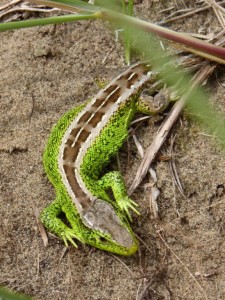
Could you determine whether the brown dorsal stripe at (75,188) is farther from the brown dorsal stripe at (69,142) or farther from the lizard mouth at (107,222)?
the brown dorsal stripe at (69,142)

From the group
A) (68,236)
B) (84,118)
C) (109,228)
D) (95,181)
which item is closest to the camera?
(109,228)

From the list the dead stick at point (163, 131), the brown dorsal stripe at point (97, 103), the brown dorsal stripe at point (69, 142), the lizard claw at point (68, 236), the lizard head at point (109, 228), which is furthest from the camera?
the brown dorsal stripe at point (97, 103)

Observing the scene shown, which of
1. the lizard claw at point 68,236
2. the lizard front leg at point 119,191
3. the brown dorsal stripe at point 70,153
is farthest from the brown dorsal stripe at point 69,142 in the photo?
the lizard claw at point 68,236

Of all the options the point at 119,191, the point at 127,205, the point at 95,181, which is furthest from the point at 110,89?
the point at 127,205

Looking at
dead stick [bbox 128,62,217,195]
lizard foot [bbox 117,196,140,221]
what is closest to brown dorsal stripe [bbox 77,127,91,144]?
dead stick [bbox 128,62,217,195]

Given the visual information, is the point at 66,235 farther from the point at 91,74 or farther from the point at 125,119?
the point at 91,74

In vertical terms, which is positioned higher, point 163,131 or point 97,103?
point 97,103

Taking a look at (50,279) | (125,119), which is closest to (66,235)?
(50,279)

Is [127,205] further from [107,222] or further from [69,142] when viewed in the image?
[69,142]
